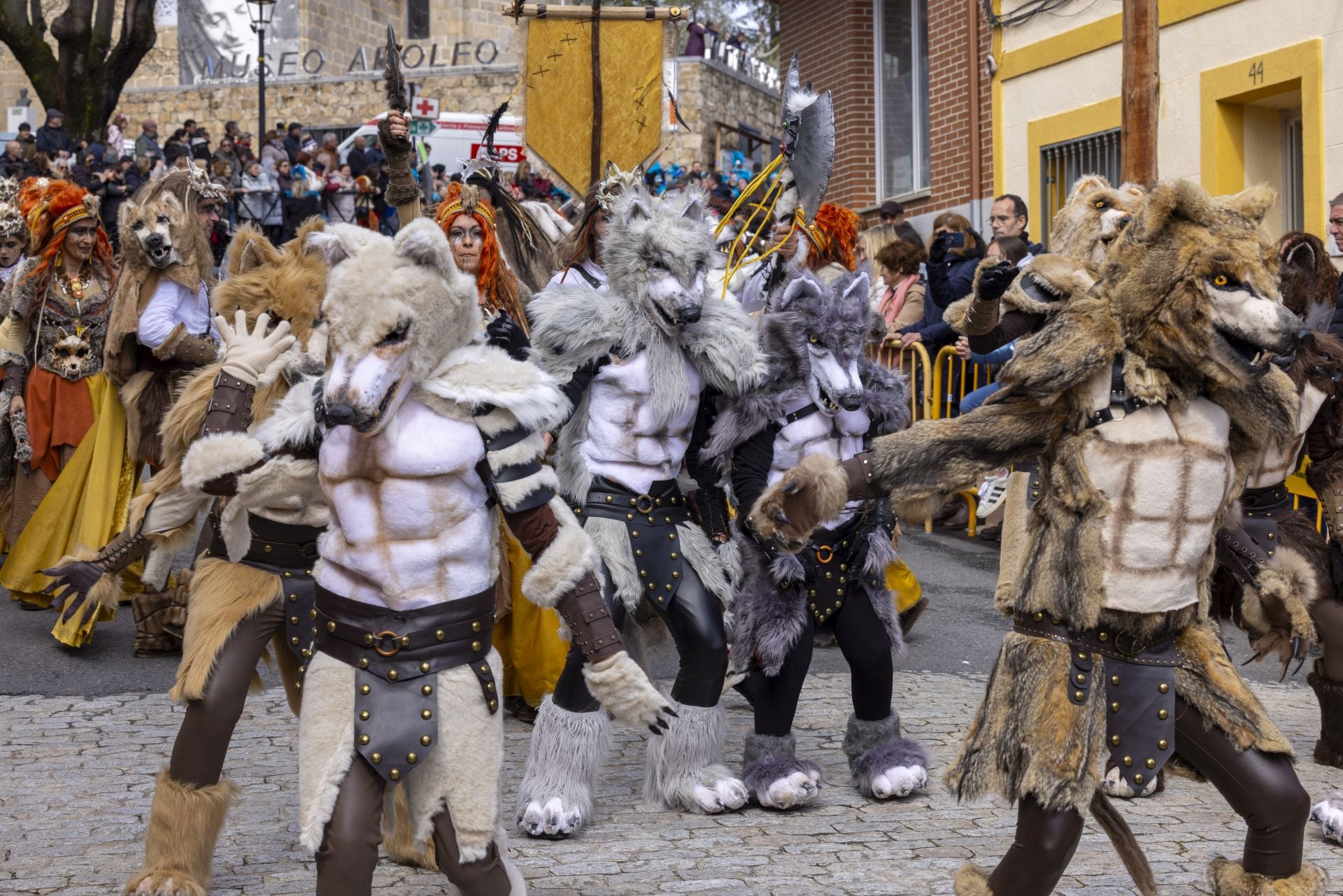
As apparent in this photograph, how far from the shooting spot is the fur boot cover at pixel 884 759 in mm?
5719

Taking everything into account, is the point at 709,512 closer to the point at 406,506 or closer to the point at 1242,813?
the point at 406,506

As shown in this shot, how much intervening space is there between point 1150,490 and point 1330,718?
109 inches

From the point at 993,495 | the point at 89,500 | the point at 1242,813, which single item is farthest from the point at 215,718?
the point at 993,495

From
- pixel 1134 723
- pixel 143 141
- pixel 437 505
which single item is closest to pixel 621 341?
pixel 437 505

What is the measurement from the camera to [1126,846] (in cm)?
411

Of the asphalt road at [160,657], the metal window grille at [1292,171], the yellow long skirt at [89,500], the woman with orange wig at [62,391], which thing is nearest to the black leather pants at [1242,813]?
the asphalt road at [160,657]

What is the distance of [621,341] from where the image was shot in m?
5.62

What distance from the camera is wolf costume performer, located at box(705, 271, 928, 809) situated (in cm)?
575

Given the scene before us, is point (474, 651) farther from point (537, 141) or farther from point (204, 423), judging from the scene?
point (537, 141)

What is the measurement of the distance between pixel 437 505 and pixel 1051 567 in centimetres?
154

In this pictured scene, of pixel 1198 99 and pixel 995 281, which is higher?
pixel 1198 99

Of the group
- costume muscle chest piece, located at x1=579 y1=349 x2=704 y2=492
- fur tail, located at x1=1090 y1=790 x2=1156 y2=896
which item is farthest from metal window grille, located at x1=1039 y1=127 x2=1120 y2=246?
fur tail, located at x1=1090 y1=790 x2=1156 y2=896

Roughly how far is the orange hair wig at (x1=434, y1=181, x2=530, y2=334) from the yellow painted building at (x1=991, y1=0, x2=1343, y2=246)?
7225 millimetres

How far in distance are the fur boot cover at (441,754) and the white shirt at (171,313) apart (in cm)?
398
